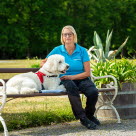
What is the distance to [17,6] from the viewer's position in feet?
142

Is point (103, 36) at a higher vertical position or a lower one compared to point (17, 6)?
lower

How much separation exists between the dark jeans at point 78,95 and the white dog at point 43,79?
0.54 feet

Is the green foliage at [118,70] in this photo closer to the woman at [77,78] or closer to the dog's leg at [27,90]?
the woman at [77,78]

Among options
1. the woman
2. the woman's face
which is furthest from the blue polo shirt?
the woman's face

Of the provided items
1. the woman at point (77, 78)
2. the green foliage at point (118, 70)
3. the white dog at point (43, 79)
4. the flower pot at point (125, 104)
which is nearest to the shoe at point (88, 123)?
the woman at point (77, 78)

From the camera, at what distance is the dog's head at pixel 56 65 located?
5.37 meters

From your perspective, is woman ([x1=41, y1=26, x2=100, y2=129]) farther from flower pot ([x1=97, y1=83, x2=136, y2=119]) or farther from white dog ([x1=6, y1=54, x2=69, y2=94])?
flower pot ([x1=97, y1=83, x2=136, y2=119])

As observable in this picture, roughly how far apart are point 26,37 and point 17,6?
3.63m

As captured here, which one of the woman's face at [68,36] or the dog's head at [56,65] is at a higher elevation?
the woman's face at [68,36]

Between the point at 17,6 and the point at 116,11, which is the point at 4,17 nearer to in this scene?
the point at 17,6

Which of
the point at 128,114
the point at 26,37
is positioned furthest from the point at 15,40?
the point at 128,114

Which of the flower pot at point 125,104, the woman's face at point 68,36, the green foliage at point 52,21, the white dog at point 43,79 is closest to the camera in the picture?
the white dog at point 43,79

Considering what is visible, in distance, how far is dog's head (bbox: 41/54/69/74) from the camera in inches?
211

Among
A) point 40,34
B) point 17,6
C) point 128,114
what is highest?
point 17,6
